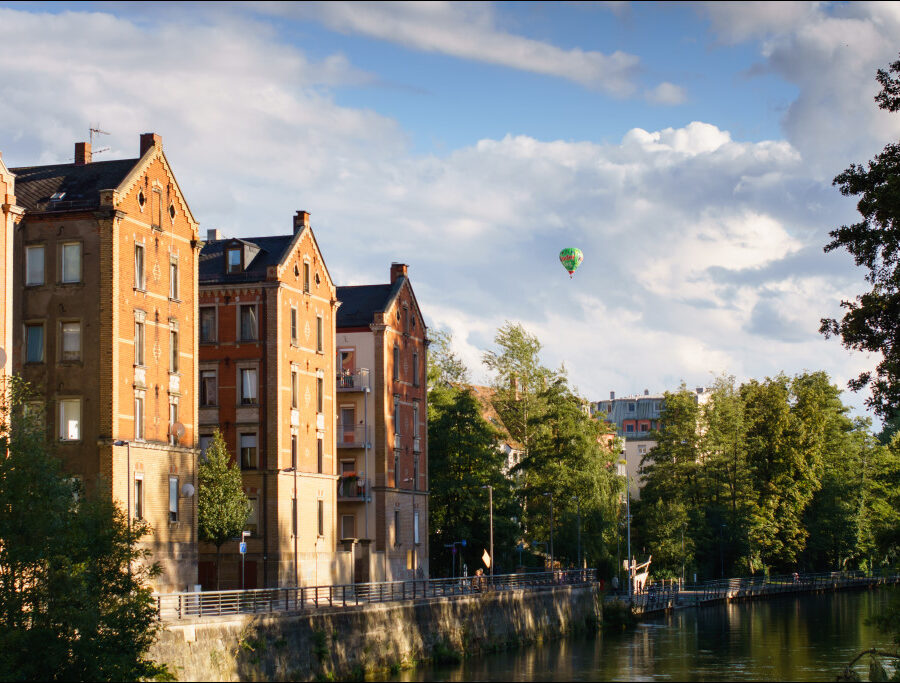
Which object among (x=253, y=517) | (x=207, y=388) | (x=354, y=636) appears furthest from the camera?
(x=207, y=388)

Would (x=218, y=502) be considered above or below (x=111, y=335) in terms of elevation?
below

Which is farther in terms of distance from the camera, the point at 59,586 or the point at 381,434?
the point at 381,434

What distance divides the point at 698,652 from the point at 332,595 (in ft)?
64.0

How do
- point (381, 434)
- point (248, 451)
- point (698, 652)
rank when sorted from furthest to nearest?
point (381, 434) → point (248, 451) → point (698, 652)

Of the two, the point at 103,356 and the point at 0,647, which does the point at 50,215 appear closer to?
the point at 103,356

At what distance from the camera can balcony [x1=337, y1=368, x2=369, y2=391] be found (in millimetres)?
75312

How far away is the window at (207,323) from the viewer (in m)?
65.6

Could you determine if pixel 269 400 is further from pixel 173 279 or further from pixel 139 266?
pixel 139 266

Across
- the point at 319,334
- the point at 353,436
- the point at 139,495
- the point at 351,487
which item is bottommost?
the point at 351,487

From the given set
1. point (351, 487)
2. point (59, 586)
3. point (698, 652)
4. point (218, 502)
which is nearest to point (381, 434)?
point (351, 487)

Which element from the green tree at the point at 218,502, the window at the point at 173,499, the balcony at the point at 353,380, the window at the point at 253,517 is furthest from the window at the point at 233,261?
the window at the point at 173,499

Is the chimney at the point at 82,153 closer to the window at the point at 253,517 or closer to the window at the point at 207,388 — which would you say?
the window at the point at 207,388

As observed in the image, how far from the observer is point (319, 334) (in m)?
69.5

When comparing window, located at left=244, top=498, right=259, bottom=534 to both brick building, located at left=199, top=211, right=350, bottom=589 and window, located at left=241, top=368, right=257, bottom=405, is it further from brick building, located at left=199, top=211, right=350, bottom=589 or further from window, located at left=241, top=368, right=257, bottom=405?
window, located at left=241, top=368, right=257, bottom=405
